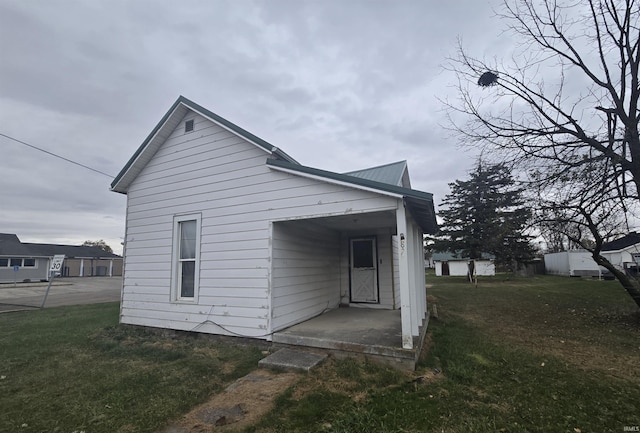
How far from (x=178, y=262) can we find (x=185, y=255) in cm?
23

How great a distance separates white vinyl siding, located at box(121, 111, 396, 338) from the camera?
5827 millimetres

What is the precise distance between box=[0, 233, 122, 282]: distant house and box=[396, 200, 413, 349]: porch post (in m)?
42.4

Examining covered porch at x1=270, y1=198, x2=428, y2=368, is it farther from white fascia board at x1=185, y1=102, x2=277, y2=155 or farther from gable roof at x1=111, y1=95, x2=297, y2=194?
gable roof at x1=111, y1=95, x2=297, y2=194

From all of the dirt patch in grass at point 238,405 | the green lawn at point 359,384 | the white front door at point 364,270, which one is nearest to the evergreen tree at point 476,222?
the white front door at point 364,270

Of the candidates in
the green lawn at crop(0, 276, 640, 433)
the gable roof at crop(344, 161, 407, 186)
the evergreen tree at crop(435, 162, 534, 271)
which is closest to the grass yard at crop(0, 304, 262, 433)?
the green lawn at crop(0, 276, 640, 433)

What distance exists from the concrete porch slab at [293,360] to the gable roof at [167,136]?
3.73 meters

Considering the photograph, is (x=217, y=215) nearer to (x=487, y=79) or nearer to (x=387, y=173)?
(x=387, y=173)

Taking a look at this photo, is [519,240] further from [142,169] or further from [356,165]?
[142,169]

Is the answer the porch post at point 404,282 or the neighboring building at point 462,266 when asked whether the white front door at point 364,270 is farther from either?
the neighboring building at point 462,266

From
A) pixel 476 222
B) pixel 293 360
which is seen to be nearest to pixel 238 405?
pixel 293 360

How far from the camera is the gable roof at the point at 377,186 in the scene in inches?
188

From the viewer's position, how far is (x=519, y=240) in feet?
77.3

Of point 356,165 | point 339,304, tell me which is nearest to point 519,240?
point 356,165

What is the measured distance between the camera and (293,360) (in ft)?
15.8
